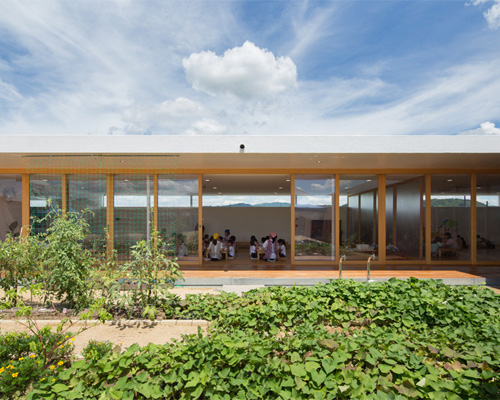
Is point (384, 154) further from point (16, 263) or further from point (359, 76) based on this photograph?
point (16, 263)

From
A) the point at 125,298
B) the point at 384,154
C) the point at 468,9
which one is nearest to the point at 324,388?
the point at 125,298

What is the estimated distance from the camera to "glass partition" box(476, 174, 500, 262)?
11.0m

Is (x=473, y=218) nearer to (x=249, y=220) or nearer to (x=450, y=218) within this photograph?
(x=450, y=218)

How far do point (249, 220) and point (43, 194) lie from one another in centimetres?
1201

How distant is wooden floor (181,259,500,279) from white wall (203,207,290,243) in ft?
31.3

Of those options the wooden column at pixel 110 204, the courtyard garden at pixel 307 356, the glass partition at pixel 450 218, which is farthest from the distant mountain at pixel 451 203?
the wooden column at pixel 110 204

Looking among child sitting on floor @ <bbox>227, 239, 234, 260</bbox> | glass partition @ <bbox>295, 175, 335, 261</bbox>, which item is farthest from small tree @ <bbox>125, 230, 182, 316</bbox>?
child sitting on floor @ <bbox>227, 239, 234, 260</bbox>

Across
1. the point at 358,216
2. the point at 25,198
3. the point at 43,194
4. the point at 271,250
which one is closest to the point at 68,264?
the point at 43,194

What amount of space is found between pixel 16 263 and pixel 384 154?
763cm

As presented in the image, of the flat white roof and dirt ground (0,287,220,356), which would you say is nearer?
dirt ground (0,287,220,356)

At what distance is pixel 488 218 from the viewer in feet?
36.0

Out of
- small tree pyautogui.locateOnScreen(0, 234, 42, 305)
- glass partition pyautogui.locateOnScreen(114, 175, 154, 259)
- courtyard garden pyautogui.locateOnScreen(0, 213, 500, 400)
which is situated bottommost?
courtyard garden pyautogui.locateOnScreen(0, 213, 500, 400)

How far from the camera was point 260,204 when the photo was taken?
2114 centimetres

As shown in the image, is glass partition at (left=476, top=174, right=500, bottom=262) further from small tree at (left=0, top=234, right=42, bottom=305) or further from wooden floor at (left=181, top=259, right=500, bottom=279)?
small tree at (left=0, top=234, right=42, bottom=305)
